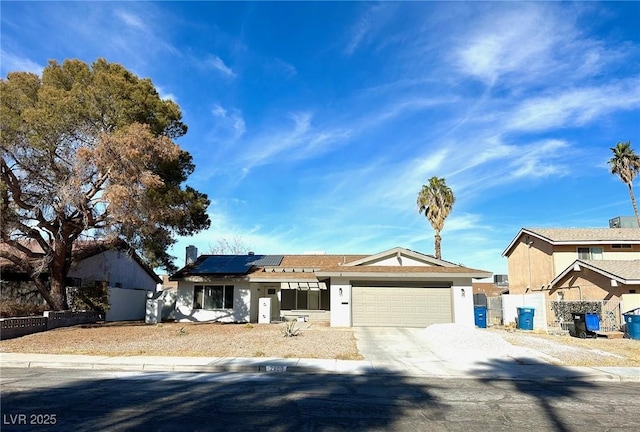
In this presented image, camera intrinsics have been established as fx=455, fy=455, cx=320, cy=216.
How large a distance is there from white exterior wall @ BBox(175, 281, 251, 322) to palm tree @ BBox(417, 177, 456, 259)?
647 inches

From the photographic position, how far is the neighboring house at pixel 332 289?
2316 cm

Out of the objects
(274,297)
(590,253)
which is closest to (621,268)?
(590,253)

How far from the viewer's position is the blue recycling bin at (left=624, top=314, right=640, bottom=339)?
18422 millimetres

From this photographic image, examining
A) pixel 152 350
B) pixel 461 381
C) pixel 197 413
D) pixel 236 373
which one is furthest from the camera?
pixel 152 350

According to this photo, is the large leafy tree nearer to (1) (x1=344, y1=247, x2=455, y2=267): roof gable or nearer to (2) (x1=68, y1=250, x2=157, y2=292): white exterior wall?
(2) (x1=68, y1=250, x2=157, y2=292): white exterior wall

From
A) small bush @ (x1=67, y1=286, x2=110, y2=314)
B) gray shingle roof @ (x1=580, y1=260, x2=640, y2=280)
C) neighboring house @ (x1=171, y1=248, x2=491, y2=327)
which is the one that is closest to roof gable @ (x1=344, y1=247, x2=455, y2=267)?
neighboring house @ (x1=171, y1=248, x2=491, y2=327)

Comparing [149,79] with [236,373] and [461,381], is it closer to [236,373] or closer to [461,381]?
[236,373]

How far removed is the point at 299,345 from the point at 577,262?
69.9 feet

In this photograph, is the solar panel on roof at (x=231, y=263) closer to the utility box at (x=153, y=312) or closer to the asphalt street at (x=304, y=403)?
the utility box at (x=153, y=312)

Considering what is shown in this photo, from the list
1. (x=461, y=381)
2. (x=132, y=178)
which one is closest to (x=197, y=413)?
(x=461, y=381)

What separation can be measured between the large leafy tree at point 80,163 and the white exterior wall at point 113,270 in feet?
12.8

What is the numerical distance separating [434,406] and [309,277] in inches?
769

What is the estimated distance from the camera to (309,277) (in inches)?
1065

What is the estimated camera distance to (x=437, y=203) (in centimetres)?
3669
